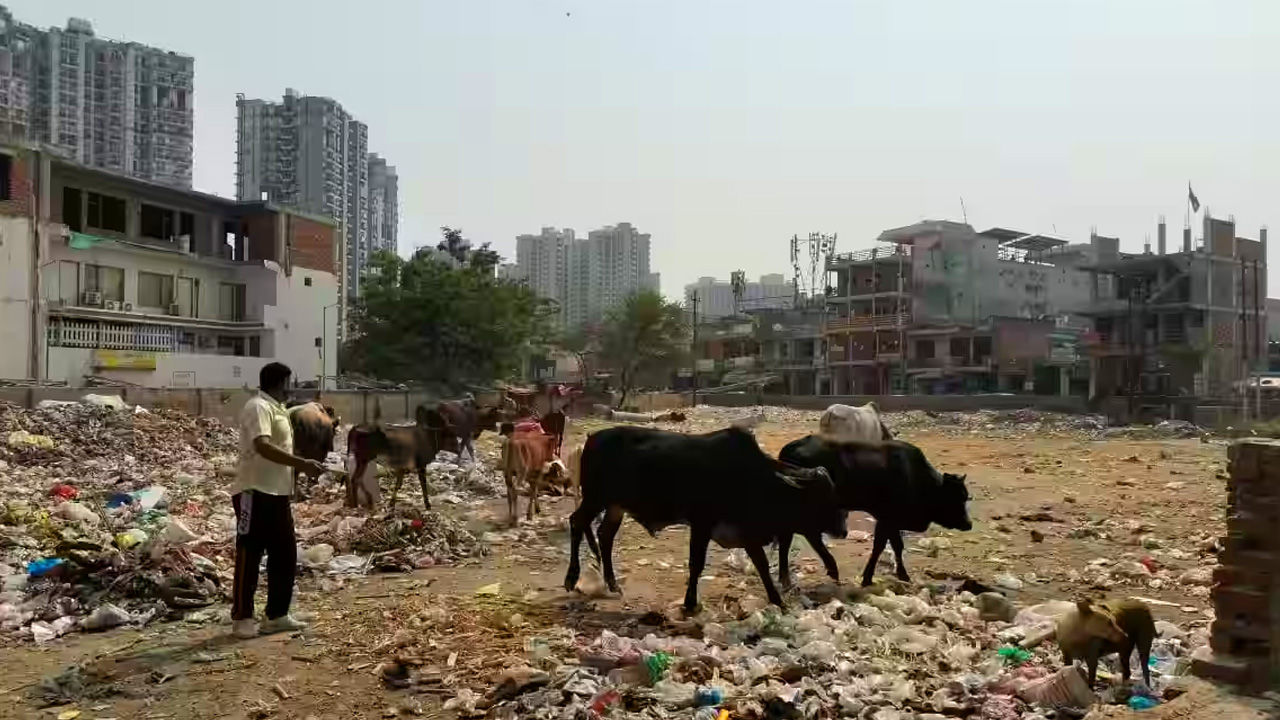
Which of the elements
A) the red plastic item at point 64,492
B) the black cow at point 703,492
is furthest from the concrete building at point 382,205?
the black cow at point 703,492

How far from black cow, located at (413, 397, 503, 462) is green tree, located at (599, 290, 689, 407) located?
3824 centimetres

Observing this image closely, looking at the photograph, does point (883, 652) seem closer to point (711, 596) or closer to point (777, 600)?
point (777, 600)

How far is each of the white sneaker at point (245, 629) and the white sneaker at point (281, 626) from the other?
0.27ft

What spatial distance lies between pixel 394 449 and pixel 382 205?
2616 inches

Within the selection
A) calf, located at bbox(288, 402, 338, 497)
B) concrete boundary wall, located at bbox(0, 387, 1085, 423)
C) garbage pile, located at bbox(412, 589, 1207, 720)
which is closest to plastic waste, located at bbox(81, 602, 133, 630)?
garbage pile, located at bbox(412, 589, 1207, 720)

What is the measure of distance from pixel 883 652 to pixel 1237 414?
3591 cm

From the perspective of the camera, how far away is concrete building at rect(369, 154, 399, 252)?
7331 centimetres

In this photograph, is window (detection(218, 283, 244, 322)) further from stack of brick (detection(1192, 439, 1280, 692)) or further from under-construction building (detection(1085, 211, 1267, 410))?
stack of brick (detection(1192, 439, 1280, 692))

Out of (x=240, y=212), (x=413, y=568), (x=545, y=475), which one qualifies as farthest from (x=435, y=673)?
(x=240, y=212)

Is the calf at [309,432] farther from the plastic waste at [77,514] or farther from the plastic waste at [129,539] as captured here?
the plastic waste at [129,539]

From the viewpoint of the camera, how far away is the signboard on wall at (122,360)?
33.0m

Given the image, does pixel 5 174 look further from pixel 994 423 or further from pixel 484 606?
pixel 994 423

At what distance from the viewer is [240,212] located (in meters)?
40.1

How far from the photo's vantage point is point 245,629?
707cm
